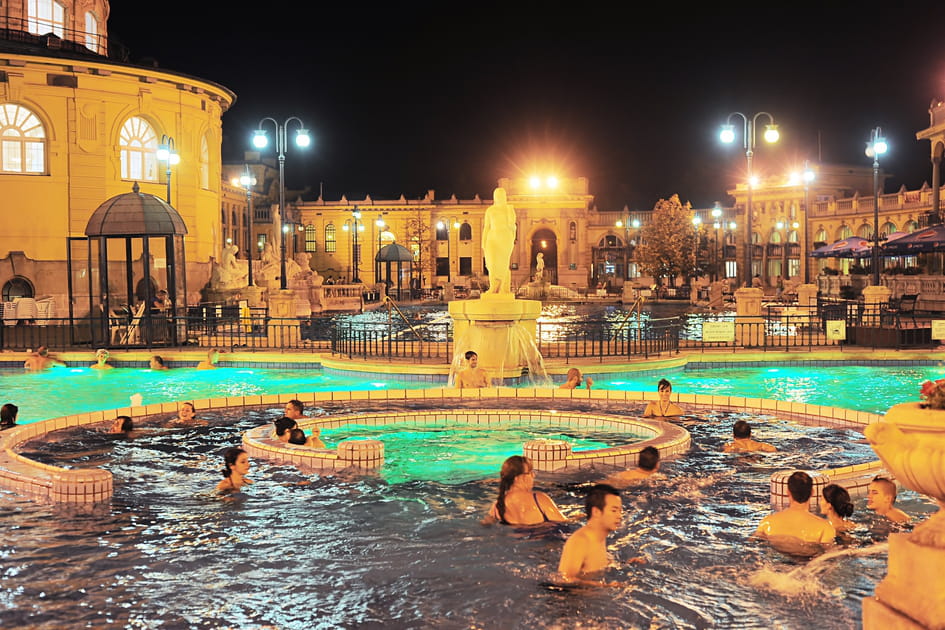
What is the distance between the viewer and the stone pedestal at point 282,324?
23.5 meters

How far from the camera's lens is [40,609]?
6461 millimetres

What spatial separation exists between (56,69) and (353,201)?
161ft

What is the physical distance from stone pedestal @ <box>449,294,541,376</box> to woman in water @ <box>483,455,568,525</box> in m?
9.59

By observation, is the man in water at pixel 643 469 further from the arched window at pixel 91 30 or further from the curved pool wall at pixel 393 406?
the arched window at pixel 91 30

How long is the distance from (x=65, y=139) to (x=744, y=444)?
1399 inches

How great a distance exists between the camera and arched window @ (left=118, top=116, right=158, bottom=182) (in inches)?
1613

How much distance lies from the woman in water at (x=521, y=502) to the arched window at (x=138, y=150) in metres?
36.6

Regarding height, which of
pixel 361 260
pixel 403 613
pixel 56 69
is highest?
pixel 56 69

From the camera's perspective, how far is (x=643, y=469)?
995 cm

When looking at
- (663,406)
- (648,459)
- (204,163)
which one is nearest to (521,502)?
(648,459)

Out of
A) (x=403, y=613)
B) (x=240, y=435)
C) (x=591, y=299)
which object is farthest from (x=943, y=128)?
(x=403, y=613)

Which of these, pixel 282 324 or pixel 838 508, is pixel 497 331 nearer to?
pixel 282 324

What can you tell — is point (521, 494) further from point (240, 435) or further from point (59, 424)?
point (59, 424)

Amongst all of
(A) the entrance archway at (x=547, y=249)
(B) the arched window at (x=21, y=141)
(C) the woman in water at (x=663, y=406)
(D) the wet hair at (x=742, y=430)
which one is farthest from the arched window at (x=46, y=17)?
(A) the entrance archway at (x=547, y=249)
